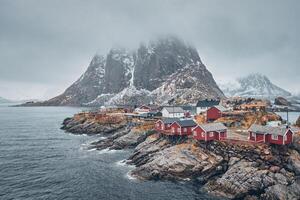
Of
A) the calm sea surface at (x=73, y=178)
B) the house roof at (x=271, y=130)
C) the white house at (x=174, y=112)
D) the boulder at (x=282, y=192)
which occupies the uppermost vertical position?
the white house at (x=174, y=112)

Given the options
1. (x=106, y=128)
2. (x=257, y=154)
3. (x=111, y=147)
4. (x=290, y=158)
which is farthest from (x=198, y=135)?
(x=106, y=128)

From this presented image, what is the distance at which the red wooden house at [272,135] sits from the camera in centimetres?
5606

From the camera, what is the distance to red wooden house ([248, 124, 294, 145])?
56062 millimetres

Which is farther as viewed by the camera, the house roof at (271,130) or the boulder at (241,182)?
the house roof at (271,130)

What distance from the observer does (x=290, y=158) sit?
53656mm

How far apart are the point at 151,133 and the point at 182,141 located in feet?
58.7

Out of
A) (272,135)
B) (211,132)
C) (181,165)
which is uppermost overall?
(272,135)

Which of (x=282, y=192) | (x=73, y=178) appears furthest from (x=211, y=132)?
(x=73, y=178)

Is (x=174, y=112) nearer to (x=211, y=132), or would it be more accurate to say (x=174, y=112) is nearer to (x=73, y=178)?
(x=211, y=132)

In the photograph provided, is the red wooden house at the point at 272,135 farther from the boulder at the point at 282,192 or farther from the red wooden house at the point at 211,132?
the boulder at the point at 282,192

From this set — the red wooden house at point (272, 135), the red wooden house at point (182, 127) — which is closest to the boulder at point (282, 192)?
the red wooden house at point (272, 135)

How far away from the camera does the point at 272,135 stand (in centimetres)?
5778

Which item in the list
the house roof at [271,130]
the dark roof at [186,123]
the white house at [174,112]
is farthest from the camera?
the white house at [174,112]

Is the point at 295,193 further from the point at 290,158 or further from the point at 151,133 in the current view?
the point at 151,133
